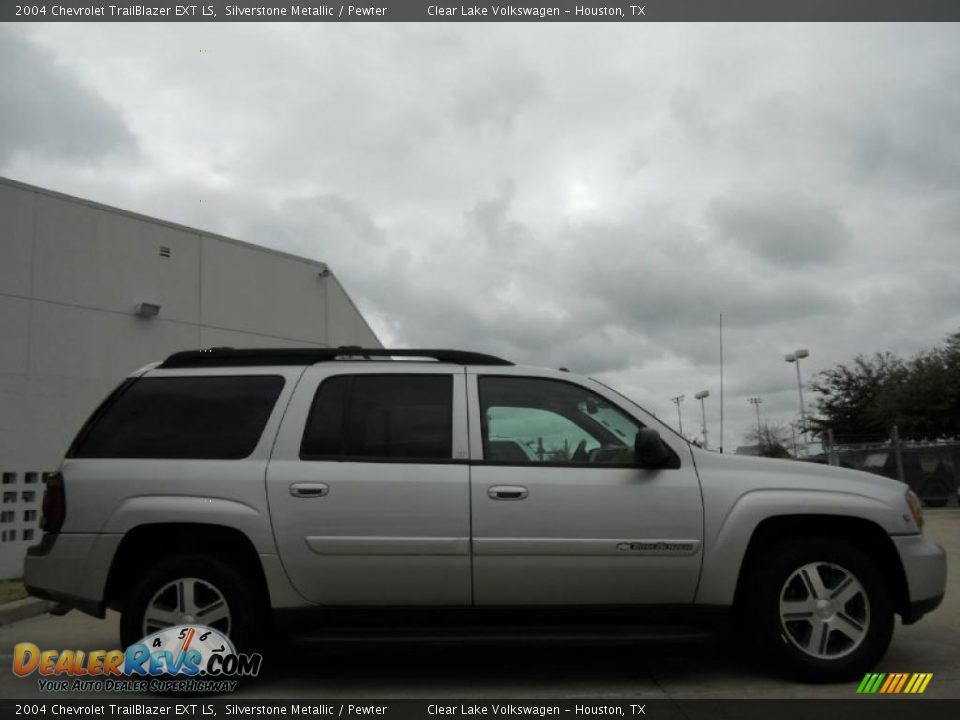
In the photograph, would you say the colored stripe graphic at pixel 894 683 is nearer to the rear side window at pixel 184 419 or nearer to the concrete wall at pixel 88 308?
the rear side window at pixel 184 419

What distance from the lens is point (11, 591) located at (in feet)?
28.7

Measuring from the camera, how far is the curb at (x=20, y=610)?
7145mm

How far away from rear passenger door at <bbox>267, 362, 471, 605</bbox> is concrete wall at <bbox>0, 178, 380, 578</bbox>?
760cm

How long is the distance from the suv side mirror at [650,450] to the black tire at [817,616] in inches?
32.9

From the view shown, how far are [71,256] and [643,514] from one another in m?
12.5

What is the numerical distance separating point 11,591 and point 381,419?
20.6 feet

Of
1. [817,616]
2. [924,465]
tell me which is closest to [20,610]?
[817,616]

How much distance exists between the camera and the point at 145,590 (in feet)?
14.9

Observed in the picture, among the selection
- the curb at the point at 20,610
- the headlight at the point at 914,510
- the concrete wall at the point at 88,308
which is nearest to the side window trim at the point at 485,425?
the headlight at the point at 914,510

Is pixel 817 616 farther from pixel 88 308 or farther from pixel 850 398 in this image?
pixel 850 398

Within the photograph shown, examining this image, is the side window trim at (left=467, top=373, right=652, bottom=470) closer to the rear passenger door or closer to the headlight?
the rear passenger door

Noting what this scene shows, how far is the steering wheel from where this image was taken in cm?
473

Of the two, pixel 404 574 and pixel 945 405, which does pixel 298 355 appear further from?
pixel 945 405
